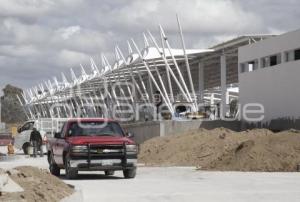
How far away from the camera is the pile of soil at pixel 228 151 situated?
85.7 ft

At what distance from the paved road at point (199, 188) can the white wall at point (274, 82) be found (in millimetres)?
19200

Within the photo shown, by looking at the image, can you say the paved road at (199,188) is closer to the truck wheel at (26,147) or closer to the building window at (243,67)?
the truck wheel at (26,147)

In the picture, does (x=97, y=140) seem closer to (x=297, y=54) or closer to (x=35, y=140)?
(x=35, y=140)

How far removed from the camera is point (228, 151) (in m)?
29.7

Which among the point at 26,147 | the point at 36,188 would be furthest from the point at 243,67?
the point at 36,188

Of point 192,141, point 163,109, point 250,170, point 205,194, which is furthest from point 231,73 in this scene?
point 205,194

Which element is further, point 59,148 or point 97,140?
point 59,148

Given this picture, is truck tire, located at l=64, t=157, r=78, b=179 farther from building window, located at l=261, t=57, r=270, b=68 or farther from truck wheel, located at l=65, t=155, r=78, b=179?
building window, located at l=261, t=57, r=270, b=68

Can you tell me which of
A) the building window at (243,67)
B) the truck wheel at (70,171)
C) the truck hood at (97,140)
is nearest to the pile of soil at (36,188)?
the truck hood at (97,140)

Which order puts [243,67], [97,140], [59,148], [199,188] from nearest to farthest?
[199,188]
[97,140]
[59,148]
[243,67]

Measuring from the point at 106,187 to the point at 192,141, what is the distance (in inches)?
750

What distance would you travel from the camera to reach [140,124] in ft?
186

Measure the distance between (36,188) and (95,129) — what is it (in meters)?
8.56

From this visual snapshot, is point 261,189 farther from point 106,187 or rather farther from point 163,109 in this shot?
point 163,109
